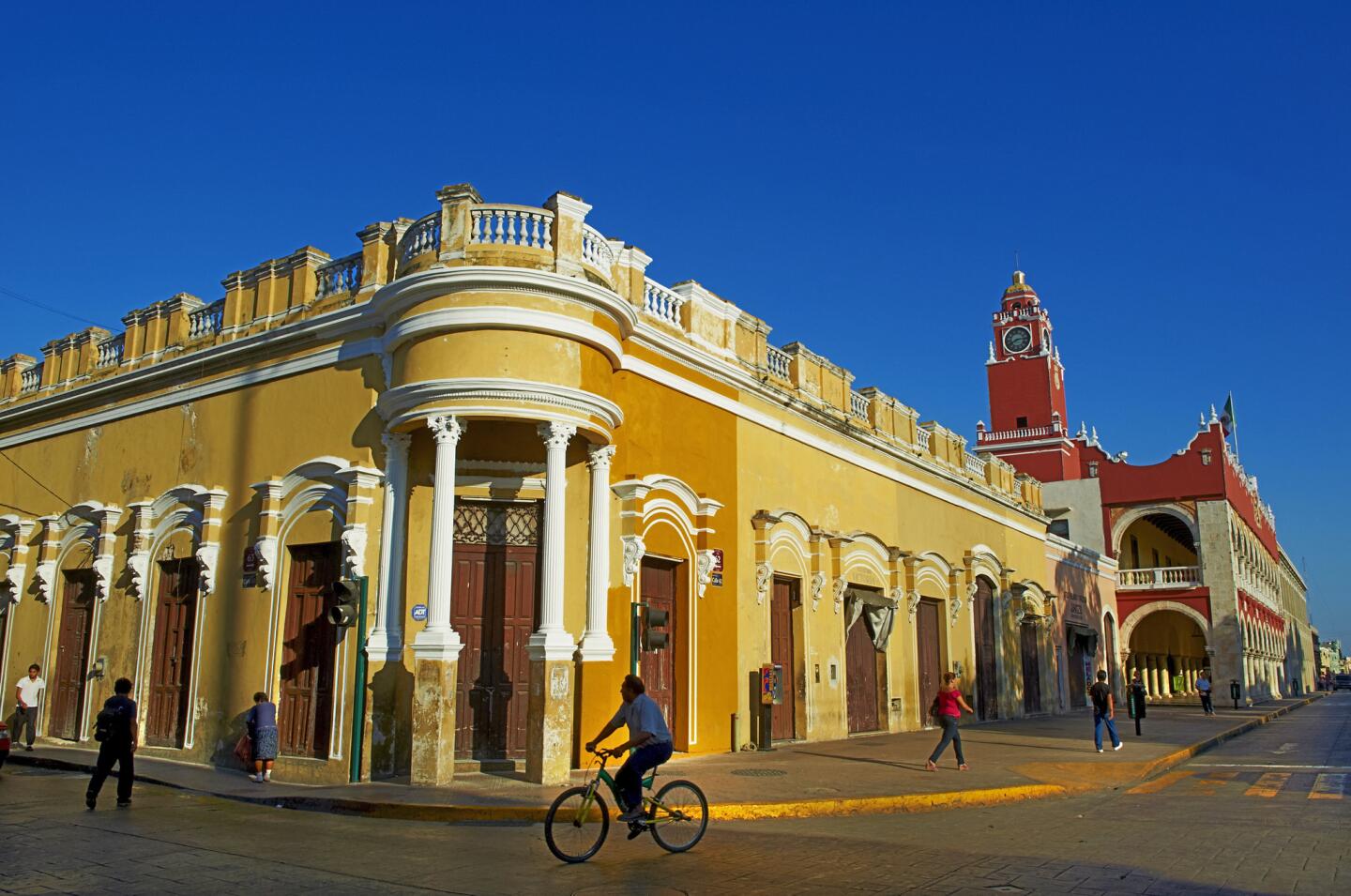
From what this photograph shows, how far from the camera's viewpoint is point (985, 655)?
29.4 m

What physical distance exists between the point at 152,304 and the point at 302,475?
677cm

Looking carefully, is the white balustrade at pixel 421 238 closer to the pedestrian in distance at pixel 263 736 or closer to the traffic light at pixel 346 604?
the traffic light at pixel 346 604

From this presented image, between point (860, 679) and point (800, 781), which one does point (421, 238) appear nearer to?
point (800, 781)

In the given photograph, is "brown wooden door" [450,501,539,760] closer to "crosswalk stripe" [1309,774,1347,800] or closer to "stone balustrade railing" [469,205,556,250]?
"stone balustrade railing" [469,205,556,250]

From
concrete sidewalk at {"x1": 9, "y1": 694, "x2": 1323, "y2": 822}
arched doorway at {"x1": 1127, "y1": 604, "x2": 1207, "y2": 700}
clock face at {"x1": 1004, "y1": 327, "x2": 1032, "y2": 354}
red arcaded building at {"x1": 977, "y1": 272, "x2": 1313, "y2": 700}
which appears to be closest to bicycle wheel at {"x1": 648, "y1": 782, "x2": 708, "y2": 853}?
concrete sidewalk at {"x1": 9, "y1": 694, "x2": 1323, "y2": 822}

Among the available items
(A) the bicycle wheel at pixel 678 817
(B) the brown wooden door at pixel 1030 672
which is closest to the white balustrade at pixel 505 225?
(A) the bicycle wheel at pixel 678 817

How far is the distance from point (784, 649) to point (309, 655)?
9.11 meters

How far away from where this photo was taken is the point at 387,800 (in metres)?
11.6

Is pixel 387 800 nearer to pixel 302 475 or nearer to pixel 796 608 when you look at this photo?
pixel 302 475

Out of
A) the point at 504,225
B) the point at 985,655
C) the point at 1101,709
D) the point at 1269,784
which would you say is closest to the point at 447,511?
the point at 504,225

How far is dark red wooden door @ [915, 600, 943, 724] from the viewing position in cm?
2555

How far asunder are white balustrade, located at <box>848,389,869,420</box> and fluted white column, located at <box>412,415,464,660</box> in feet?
41.7

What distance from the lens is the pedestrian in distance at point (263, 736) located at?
14.2 meters

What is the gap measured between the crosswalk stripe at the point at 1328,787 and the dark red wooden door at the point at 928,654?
10.6 metres
